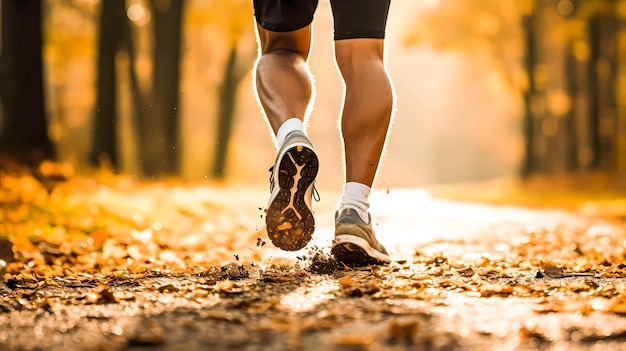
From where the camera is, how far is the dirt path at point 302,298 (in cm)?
205

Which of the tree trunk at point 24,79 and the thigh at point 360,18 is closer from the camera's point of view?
the thigh at point 360,18

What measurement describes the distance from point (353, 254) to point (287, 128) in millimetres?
619

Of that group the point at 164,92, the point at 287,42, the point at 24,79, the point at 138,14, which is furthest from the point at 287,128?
the point at 138,14

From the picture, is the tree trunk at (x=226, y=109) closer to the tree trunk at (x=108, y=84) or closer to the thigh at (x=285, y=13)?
the tree trunk at (x=108, y=84)

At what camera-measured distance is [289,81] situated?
146 inches

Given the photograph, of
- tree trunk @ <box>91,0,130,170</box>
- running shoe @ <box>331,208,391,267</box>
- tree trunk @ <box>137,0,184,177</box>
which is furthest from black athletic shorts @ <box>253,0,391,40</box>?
tree trunk @ <box>137,0,184,177</box>

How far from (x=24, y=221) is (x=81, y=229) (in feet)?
1.71

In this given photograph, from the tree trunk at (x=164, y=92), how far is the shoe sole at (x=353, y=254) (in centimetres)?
1168

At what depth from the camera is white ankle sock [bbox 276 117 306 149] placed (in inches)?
137

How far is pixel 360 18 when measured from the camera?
12.2ft

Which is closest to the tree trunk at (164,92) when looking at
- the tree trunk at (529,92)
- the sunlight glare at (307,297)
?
the tree trunk at (529,92)

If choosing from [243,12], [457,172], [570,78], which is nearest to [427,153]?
[457,172]

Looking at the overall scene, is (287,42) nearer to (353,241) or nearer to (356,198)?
(356,198)

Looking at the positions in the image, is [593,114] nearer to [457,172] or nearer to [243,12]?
[243,12]
